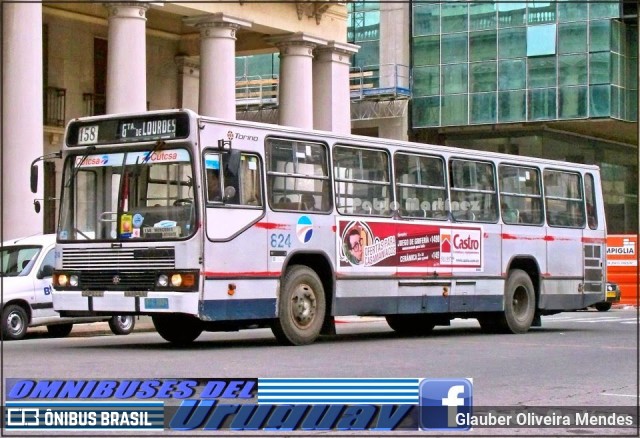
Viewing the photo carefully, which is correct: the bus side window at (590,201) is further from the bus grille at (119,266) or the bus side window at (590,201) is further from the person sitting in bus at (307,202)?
the bus grille at (119,266)

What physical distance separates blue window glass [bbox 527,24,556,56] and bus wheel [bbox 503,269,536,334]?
3538 centimetres

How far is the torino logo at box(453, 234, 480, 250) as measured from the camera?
69.2ft

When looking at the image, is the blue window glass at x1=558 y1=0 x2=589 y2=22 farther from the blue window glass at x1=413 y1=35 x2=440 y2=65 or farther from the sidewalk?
the sidewalk

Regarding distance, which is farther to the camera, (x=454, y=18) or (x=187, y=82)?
(x=454, y=18)

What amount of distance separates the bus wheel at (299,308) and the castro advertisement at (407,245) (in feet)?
2.43

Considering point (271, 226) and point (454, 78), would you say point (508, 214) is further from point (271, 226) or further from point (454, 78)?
point (454, 78)

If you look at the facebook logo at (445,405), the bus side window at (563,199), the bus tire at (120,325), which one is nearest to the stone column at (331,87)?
the bus side window at (563,199)

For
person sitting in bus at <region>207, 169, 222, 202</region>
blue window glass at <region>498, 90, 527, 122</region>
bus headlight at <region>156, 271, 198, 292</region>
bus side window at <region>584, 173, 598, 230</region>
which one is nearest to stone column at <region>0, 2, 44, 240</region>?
bus side window at <region>584, 173, 598, 230</region>

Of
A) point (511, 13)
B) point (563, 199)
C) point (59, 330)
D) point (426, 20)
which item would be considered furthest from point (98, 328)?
point (426, 20)

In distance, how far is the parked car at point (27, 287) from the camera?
21.4 m

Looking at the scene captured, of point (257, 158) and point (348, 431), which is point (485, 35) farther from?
point (348, 431)

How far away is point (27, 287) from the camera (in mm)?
21797

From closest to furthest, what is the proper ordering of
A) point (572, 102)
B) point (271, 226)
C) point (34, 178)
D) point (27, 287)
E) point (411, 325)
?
point (271, 226), point (34, 178), point (27, 287), point (411, 325), point (572, 102)

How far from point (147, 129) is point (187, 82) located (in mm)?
26905
